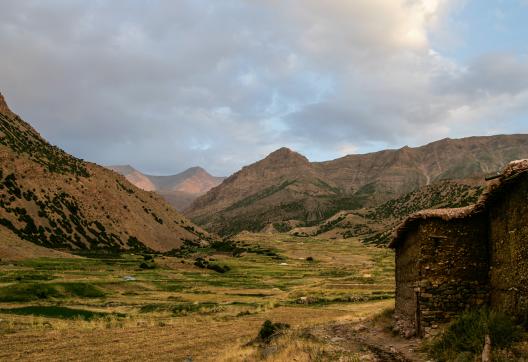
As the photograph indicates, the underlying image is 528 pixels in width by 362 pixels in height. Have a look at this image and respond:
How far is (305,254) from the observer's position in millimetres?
139250

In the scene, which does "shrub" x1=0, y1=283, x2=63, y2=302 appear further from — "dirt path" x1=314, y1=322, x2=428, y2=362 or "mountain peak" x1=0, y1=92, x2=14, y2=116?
"mountain peak" x1=0, y1=92, x2=14, y2=116

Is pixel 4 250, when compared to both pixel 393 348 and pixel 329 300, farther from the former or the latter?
pixel 393 348

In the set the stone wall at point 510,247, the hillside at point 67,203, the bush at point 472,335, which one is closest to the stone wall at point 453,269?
the stone wall at point 510,247

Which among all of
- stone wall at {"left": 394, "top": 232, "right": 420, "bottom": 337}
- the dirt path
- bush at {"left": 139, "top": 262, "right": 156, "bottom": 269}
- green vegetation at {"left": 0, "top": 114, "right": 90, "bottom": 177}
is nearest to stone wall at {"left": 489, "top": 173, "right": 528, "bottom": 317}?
stone wall at {"left": 394, "top": 232, "right": 420, "bottom": 337}

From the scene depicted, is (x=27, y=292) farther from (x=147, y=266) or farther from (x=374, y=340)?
(x=147, y=266)

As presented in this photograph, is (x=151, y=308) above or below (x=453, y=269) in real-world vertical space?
below

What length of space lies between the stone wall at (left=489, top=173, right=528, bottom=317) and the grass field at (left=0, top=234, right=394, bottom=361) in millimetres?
6211

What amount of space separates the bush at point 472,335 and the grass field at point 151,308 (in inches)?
140

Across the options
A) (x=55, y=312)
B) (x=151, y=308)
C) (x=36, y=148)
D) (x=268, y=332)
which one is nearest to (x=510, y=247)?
(x=268, y=332)

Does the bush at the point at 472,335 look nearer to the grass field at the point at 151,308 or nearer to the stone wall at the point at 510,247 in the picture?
the stone wall at the point at 510,247

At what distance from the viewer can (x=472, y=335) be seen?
15398mm

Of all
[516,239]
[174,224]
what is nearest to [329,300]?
[516,239]

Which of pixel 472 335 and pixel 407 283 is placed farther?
pixel 407 283

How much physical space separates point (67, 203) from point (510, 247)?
11524cm
